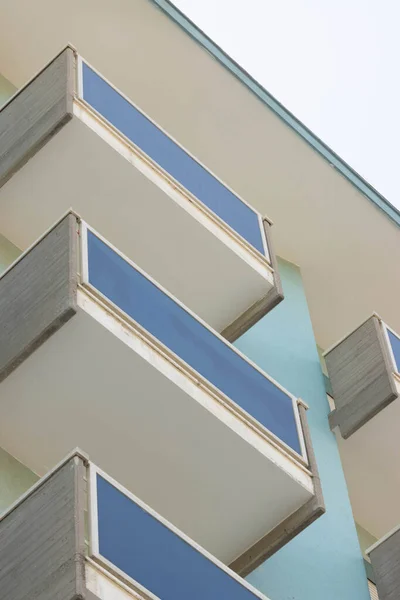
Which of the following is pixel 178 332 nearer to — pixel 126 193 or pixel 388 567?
pixel 126 193

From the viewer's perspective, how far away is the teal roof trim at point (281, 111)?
1295 cm

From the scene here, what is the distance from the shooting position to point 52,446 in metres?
8.53

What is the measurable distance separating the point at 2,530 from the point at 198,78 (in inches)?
284

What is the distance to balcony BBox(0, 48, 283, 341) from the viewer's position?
33.9 ft

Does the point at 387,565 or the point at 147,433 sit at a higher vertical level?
the point at 387,565

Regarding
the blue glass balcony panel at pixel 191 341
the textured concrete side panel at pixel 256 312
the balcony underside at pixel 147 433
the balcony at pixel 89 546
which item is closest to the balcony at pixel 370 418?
the textured concrete side panel at pixel 256 312

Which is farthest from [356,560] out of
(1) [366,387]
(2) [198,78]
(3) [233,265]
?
(2) [198,78]

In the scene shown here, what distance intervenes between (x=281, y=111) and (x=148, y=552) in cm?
746

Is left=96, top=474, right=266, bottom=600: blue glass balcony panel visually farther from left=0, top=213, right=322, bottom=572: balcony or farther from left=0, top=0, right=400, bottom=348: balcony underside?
left=0, top=0, right=400, bottom=348: balcony underside

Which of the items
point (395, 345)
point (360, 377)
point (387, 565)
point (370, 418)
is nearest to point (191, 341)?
point (387, 565)

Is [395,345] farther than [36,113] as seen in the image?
Yes

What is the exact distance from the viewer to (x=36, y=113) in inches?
412

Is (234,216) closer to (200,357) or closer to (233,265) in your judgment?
(233,265)

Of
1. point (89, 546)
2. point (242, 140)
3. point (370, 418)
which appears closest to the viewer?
point (89, 546)
